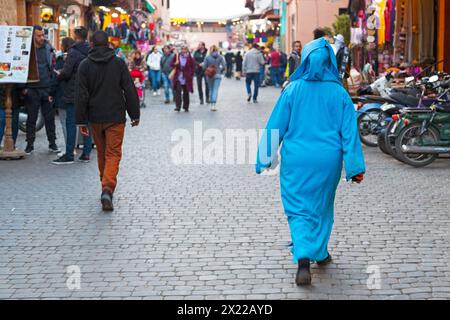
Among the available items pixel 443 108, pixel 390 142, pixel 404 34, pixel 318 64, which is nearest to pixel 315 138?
pixel 318 64

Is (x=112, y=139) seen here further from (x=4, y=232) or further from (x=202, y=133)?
(x=202, y=133)

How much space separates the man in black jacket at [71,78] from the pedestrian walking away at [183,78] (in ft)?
35.4

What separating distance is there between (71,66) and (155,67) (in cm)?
1881

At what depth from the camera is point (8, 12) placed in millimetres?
22938

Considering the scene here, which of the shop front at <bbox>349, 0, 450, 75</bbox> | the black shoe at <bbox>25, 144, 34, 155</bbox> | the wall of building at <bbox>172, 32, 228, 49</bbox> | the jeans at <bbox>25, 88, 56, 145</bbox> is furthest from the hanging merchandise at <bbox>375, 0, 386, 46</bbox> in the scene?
the wall of building at <bbox>172, 32, 228, 49</bbox>

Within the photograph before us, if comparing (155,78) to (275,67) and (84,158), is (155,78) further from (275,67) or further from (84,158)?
(84,158)

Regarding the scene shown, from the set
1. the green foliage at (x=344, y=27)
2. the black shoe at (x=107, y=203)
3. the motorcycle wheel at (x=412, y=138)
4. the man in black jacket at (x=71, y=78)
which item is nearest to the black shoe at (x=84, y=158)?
the man in black jacket at (x=71, y=78)

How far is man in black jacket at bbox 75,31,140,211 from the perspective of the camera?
31.2ft

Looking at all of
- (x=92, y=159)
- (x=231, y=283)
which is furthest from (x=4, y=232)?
(x=92, y=159)

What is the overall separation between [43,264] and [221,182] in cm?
448

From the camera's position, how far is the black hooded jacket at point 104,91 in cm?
950

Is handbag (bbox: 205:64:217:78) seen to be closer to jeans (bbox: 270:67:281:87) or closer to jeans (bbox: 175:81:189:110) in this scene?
jeans (bbox: 175:81:189:110)

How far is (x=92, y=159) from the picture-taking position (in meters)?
13.4

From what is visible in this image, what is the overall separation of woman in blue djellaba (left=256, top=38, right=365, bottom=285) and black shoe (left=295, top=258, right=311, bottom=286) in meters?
0.17
